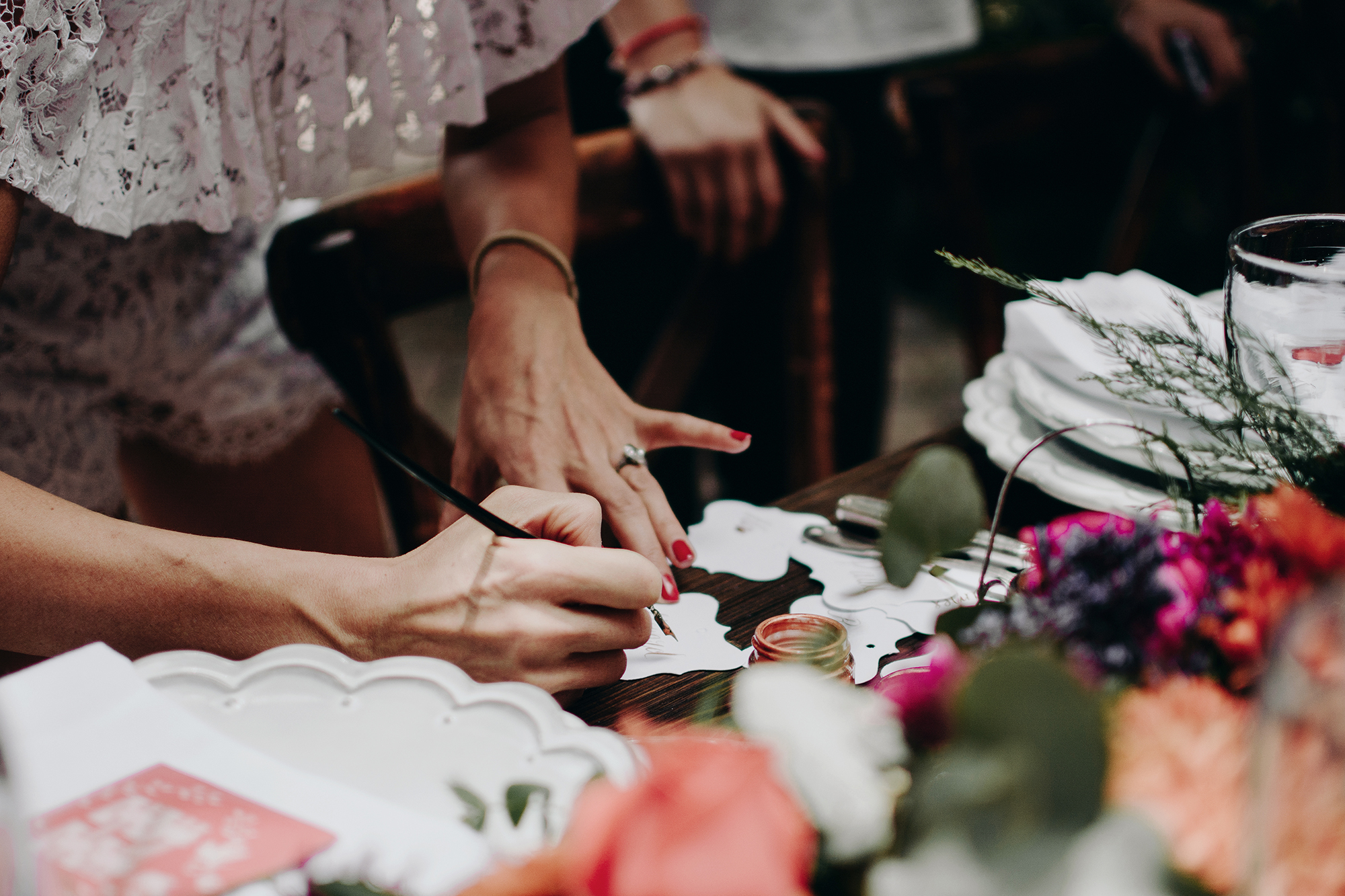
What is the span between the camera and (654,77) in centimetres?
112

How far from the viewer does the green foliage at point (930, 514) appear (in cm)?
31

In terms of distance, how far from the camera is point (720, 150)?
42.1 inches

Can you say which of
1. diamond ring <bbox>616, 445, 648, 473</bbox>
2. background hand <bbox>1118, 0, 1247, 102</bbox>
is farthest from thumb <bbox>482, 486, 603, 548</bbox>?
background hand <bbox>1118, 0, 1247, 102</bbox>

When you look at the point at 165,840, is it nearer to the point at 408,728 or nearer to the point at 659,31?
the point at 408,728

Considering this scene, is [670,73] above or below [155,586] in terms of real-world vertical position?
above

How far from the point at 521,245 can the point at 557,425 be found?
0.64ft

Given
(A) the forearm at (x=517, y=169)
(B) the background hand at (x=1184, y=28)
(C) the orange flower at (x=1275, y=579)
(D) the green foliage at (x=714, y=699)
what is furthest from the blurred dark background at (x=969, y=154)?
(C) the orange flower at (x=1275, y=579)

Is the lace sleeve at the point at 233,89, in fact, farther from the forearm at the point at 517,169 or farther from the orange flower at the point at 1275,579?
the orange flower at the point at 1275,579

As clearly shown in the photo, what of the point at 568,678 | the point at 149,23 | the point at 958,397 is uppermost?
the point at 149,23

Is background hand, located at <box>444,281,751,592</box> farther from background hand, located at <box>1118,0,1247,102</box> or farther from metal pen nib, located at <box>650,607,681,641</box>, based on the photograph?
background hand, located at <box>1118,0,1247,102</box>

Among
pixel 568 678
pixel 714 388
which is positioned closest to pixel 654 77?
pixel 714 388

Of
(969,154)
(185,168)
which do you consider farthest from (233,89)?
(969,154)

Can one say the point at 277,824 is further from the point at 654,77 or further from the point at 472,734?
the point at 654,77

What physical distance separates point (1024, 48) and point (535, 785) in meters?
1.36
